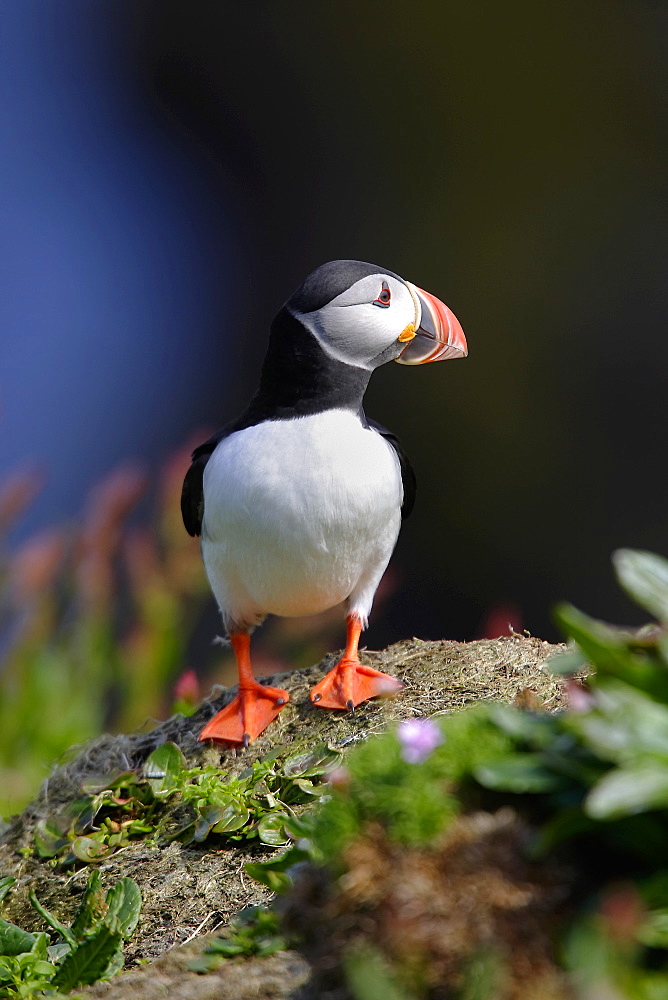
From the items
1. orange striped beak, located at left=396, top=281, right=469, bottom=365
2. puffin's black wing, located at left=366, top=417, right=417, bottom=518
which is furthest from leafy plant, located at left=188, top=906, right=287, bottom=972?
orange striped beak, located at left=396, top=281, right=469, bottom=365

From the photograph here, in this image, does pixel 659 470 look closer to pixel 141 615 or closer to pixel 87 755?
pixel 141 615

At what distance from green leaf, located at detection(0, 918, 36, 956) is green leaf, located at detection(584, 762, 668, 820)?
1795 mm

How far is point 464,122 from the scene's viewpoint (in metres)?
6.91

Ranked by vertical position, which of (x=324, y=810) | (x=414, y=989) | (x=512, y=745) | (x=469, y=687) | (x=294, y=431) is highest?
(x=294, y=431)

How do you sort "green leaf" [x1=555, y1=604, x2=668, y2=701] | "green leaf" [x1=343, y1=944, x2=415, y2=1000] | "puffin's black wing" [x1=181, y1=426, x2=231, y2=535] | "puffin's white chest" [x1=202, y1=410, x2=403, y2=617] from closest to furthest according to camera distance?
1. "green leaf" [x1=343, y1=944, x2=415, y2=1000]
2. "green leaf" [x1=555, y1=604, x2=668, y2=701]
3. "puffin's white chest" [x1=202, y1=410, x2=403, y2=617]
4. "puffin's black wing" [x1=181, y1=426, x2=231, y2=535]

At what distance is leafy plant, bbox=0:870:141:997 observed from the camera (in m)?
2.38

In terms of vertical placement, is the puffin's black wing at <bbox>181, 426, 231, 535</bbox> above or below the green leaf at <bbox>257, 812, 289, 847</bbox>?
above

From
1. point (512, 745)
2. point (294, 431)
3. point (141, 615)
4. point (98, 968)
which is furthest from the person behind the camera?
point (141, 615)

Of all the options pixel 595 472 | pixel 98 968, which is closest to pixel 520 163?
pixel 595 472

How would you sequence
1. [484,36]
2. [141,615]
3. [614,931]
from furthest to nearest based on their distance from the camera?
[484,36], [141,615], [614,931]

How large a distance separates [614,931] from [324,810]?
58cm

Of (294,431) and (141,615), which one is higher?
(294,431)

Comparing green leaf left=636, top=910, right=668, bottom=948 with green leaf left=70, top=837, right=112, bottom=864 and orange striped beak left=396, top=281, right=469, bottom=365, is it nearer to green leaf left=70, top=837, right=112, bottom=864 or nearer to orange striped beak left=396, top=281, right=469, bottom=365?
green leaf left=70, top=837, right=112, bottom=864

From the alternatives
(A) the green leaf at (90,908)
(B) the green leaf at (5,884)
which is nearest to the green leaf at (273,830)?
(A) the green leaf at (90,908)
